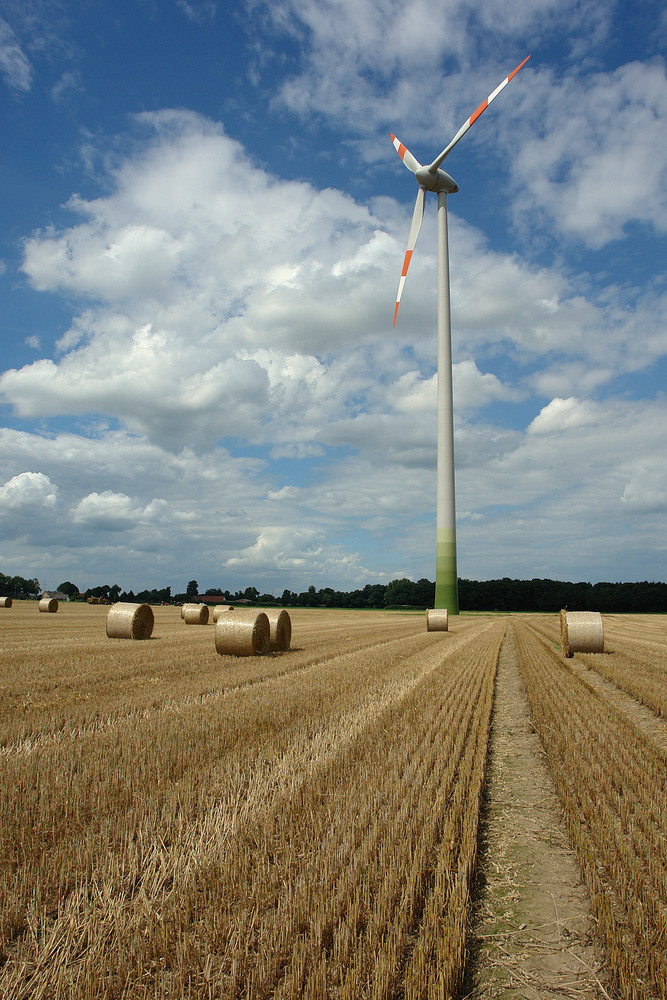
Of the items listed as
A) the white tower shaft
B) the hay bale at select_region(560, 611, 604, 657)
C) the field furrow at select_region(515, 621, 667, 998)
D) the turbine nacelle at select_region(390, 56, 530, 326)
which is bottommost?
the field furrow at select_region(515, 621, 667, 998)

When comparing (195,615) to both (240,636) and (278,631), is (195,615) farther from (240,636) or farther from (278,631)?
(240,636)

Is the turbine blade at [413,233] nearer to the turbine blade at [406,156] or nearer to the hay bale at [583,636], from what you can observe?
the turbine blade at [406,156]

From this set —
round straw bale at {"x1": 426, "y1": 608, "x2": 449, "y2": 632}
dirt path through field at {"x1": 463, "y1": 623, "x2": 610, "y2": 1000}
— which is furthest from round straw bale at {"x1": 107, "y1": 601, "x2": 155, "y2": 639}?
dirt path through field at {"x1": 463, "y1": 623, "x2": 610, "y2": 1000}

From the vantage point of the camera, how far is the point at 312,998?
10.2 feet

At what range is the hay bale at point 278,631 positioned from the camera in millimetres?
19830

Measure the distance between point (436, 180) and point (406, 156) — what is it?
4986 millimetres

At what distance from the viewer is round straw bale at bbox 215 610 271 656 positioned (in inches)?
704

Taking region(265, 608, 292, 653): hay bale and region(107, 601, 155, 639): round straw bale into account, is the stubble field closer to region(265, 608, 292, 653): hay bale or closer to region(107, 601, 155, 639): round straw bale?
region(265, 608, 292, 653): hay bale

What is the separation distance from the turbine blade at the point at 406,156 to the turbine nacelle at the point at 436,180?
3.69 ft

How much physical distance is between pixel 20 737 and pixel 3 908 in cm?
426

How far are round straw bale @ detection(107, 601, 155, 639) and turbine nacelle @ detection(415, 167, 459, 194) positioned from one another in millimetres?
52090

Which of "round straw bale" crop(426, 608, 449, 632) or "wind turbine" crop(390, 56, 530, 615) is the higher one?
"wind turbine" crop(390, 56, 530, 615)

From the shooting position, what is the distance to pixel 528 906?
4234 mm

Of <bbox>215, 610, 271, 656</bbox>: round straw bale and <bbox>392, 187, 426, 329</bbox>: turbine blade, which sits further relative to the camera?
<bbox>392, 187, 426, 329</bbox>: turbine blade
